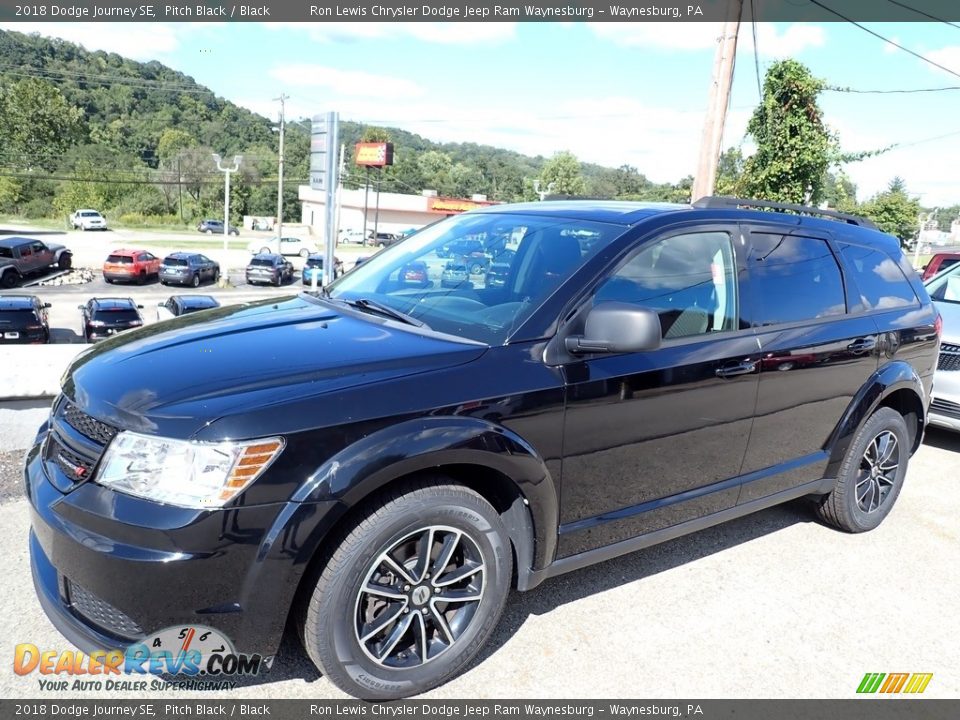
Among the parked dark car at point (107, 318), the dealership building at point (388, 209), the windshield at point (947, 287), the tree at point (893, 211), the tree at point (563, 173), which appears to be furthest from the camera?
the tree at point (563, 173)

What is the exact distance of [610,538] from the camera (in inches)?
122

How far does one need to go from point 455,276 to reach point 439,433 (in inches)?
43.6

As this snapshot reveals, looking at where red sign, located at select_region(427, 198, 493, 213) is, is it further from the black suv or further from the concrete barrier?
the black suv

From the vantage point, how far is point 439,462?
96.8 inches

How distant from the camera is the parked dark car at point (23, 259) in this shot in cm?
3325

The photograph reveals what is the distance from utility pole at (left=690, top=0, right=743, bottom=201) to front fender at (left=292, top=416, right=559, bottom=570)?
26.7 ft

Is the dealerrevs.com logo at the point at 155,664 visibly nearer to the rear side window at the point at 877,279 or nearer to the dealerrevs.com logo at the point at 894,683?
the dealerrevs.com logo at the point at 894,683

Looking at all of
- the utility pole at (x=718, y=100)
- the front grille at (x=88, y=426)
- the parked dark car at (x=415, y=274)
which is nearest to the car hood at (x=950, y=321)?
the utility pole at (x=718, y=100)

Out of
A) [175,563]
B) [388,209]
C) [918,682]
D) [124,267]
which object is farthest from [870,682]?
[388,209]

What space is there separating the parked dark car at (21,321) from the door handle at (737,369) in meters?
20.1

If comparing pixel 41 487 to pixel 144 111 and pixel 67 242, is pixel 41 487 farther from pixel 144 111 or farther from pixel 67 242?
pixel 144 111

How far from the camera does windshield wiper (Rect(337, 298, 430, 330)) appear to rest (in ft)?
9.87
